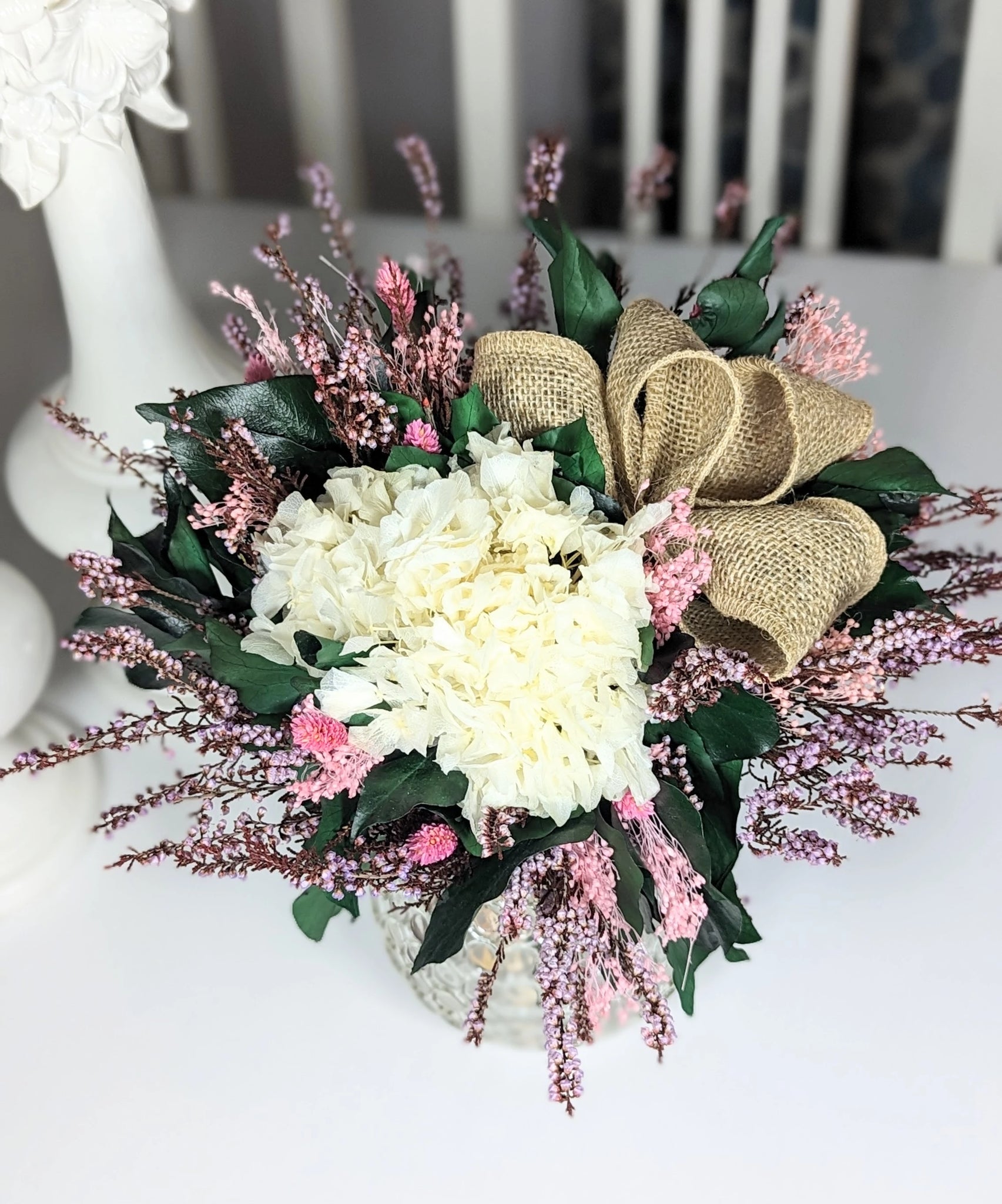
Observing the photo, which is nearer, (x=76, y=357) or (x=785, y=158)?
(x=76, y=357)

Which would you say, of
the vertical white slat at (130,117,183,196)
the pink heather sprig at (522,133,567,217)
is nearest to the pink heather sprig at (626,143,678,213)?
the pink heather sprig at (522,133,567,217)

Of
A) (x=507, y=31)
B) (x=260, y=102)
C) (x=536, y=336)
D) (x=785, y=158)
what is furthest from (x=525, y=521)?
(x=785, y=158)

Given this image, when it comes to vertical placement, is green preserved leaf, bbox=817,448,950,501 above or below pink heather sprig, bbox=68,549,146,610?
above

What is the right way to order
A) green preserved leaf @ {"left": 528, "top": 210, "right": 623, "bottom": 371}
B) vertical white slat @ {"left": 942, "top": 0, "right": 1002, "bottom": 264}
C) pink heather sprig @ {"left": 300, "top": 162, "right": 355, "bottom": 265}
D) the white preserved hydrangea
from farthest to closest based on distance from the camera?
vertical white slat @ {"left": 942, "top": 0, "right": 1002, "bottom": 264} < pink heather sprig @ {"left": 300, "top": 162, "right": 355, "bottom": 265} < green preserved leaf @ {"left": 528, "top": 210, "right": 623, "bottom": 371} < the white preserved hydrangea

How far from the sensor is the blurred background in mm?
1153

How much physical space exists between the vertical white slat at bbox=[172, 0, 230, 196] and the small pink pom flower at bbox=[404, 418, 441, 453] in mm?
647

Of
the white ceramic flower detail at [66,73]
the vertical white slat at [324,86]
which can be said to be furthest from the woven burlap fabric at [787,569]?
the vertical white slat at [324,86]

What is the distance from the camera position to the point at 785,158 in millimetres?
1464

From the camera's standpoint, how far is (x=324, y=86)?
39.8 inches

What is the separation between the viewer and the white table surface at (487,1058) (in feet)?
1.92

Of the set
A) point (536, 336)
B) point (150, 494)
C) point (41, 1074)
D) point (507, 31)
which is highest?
point (507, 31)

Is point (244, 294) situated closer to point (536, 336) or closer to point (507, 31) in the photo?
point (536, 336)

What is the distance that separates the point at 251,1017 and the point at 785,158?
124 centimetres

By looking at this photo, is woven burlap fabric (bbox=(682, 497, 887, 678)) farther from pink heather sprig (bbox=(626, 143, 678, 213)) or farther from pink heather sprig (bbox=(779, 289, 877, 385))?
Result: pink heather sprig (bbox=(626, 143, 678, 213))
